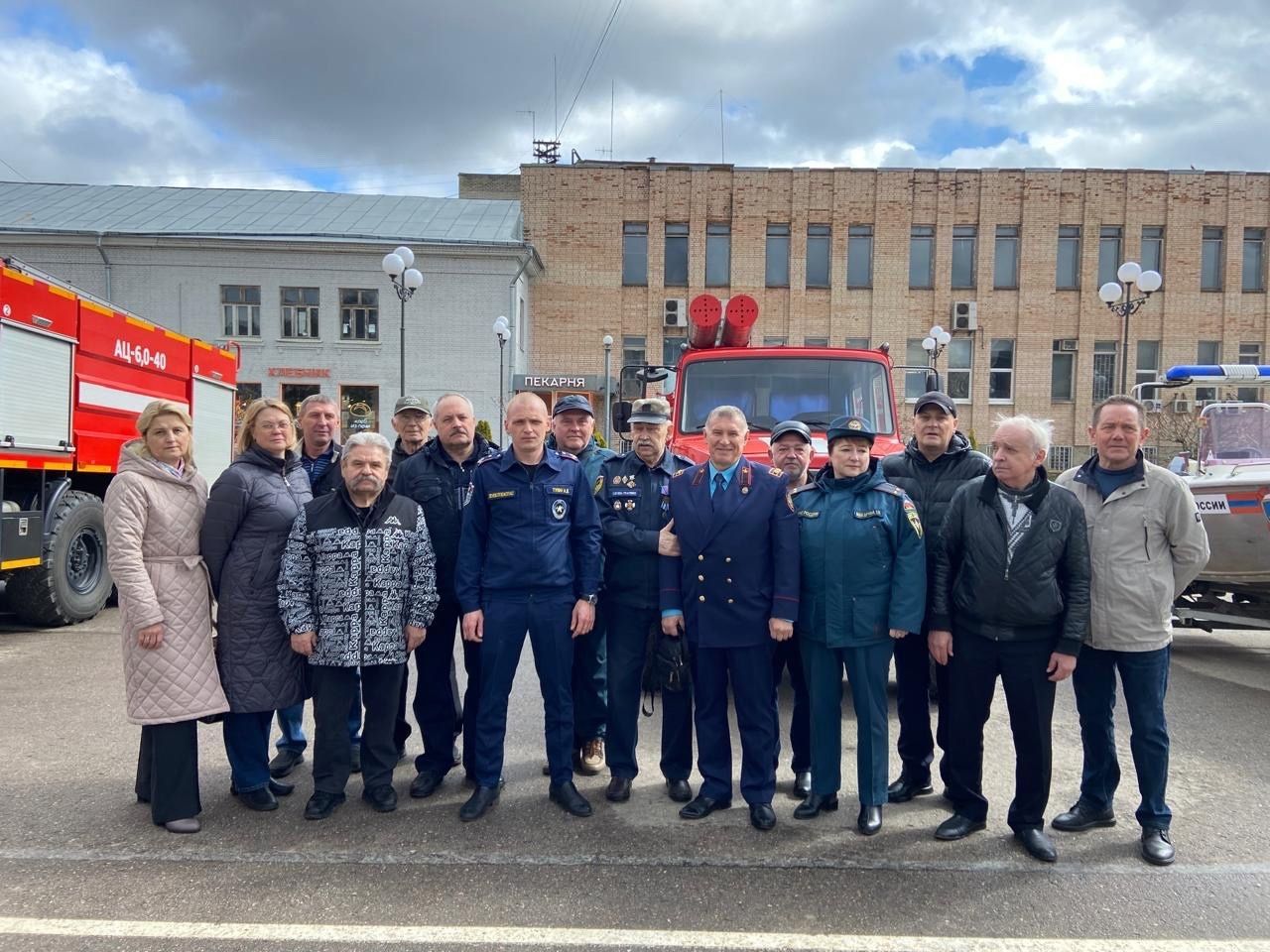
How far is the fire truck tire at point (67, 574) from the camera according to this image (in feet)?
25.3

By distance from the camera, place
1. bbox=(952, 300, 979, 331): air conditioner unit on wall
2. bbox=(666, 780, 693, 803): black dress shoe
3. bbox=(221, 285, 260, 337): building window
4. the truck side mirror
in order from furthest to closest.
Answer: bbox=(952, 300, 979, 331): air conditioner unit on wall → bbox=(221, 285, 260, 337): building window → the truck side mirror → bbox=(666, 780, 693, 803): black dress shoe

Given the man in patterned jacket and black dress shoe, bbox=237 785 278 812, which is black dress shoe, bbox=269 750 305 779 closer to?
black dress shoe, bbox=237 785 278 812

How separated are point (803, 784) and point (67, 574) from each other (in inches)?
286

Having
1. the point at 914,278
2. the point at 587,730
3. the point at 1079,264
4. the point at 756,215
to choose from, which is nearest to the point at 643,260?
the point at 756,215

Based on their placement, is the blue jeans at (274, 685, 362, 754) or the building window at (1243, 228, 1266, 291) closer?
the blue jeans at (274, 685, 362, 754)

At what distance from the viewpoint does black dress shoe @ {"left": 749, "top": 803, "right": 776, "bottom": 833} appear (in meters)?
3.91

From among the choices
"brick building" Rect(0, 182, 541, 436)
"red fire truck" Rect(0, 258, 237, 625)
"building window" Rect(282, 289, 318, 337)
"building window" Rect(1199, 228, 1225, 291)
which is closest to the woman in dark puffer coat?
"red fire truck" Rect(0, 258, 237, 625)

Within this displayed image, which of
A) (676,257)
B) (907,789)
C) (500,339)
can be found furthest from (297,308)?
(907,789)

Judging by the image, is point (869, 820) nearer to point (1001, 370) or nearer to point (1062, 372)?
point (1001, 370)

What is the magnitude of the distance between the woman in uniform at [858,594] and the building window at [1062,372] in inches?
1137

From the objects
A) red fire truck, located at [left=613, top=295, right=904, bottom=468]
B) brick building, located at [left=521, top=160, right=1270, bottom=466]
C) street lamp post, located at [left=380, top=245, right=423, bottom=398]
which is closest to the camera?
red fire truck, located at [left=613, top=295, right=904, bottom=468]

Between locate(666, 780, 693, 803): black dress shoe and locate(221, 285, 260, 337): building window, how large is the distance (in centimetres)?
2562

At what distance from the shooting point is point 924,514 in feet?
14.6

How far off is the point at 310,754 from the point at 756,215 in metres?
26.9
